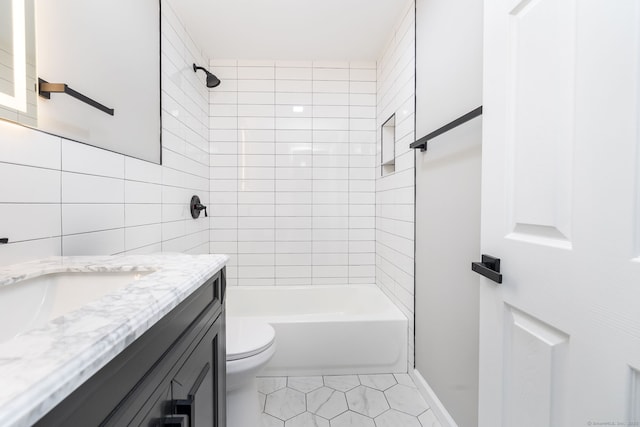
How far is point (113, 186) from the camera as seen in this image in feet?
4.00

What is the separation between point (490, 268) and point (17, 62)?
4.76ft

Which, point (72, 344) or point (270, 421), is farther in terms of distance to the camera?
point (270, 421)

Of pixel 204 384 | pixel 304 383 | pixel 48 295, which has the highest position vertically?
pixel 48 295

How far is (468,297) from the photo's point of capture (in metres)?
1.15

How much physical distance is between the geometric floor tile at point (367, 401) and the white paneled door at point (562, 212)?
82 centimetres

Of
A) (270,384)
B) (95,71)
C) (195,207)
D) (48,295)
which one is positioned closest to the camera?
(48,295)

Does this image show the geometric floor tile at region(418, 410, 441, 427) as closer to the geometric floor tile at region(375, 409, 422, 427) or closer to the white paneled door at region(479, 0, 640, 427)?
the geometric floor tile at region(375, 409, 422, 427)

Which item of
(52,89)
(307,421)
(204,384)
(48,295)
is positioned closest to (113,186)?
(52,89)

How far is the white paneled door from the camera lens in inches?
17.6

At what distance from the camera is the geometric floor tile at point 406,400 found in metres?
1.47

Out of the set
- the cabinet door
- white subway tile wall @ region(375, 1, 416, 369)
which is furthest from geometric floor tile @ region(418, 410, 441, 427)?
the cabinet door

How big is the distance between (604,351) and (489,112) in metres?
0.59

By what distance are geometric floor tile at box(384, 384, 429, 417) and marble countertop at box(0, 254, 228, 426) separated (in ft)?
4.66

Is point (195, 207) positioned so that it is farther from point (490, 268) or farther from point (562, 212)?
point (562, 212)
